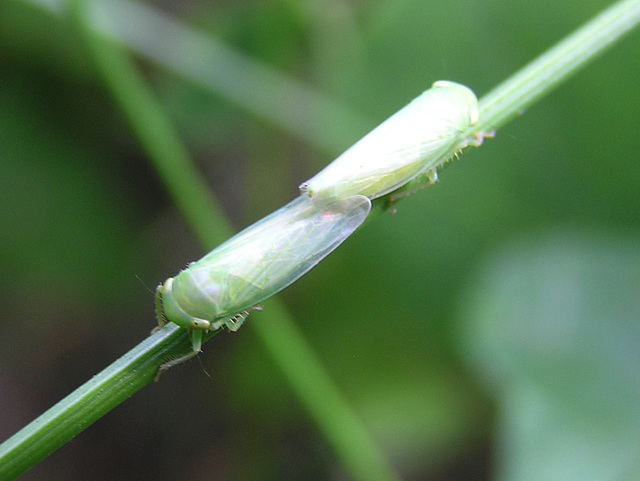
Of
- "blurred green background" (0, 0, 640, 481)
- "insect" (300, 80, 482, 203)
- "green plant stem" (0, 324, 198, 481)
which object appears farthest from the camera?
"blurred green background" (0, 0, 640, 481)

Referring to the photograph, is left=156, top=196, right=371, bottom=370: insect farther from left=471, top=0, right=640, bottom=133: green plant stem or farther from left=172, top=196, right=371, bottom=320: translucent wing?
left=471, top=0, right=640, bottom=133: green plant stem

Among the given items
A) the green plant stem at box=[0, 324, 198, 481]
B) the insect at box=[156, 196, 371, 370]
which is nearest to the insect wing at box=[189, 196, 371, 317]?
the insect at box=[156, 196, 371, 370]

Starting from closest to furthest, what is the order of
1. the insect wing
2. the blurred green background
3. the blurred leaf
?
the insect wing → the blurred leaf → the blurred green background

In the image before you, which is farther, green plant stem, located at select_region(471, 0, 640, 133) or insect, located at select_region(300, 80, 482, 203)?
insect, located at select_region(300, 80, 482, 203)

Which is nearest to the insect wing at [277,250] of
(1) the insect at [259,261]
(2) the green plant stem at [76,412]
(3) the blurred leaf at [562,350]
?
(1) the insect at [259,261]

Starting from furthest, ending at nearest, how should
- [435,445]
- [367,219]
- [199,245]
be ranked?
1. [199,245]
2. [435,445]
3. [367,219]

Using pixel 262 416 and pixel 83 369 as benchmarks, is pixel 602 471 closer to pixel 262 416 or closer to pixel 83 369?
pixel 262 416

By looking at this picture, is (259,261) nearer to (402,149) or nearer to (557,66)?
(402,149)

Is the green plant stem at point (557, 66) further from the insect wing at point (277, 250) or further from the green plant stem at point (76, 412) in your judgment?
the green plant stem at point (76, 412)

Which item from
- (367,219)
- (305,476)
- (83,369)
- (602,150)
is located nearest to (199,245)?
(83,369)

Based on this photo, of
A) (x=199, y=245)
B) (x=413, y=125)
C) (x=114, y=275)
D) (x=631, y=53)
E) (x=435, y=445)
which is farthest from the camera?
(x=199, y=245)
